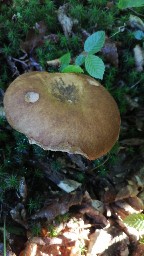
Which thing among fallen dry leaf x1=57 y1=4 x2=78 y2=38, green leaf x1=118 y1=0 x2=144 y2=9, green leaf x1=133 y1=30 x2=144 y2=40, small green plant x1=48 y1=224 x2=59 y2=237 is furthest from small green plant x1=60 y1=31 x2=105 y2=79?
small green plant x1=48 y1=224 x2=59 y2=237

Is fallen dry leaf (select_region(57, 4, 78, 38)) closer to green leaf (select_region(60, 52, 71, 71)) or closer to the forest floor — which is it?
the forest floor

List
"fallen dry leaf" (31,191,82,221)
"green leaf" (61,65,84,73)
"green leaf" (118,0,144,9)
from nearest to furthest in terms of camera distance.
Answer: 1. "green leaf" (61,65,84,73)
2. "green leaf" (118,0,144,9)
3. "fallen dry leaf" (31,191,82,221)

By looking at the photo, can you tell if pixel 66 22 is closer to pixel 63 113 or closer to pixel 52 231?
pixel 63 113

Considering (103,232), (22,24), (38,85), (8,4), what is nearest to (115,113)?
(38,85)

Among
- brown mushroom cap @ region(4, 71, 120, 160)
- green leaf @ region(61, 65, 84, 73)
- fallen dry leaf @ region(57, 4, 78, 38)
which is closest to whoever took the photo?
brown mushroom cap @ region(4, 71, 120, 160)

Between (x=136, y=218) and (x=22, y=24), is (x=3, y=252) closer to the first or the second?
(x=136, y=218)

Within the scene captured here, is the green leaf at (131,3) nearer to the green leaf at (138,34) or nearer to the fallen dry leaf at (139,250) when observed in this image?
the green leaf at (138,34)

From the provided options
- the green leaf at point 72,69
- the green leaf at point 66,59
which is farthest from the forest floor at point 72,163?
the green leaf at point 72,69

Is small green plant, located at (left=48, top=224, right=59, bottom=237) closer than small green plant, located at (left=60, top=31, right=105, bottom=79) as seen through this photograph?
No
